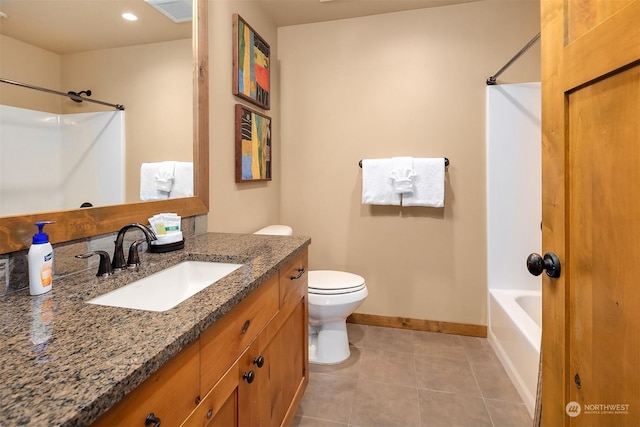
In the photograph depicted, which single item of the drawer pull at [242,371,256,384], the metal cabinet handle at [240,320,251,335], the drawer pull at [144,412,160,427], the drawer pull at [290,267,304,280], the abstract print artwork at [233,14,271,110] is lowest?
the drawer pull at [242,371,256,384]

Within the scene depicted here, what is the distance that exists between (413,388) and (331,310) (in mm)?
602

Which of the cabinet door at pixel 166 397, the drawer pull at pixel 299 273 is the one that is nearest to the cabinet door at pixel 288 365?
the drawer pull at pixel 299 273

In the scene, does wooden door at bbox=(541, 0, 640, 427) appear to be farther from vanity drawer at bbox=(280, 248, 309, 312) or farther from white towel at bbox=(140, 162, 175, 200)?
white towel at bbox=(140, 162, 175, 200)

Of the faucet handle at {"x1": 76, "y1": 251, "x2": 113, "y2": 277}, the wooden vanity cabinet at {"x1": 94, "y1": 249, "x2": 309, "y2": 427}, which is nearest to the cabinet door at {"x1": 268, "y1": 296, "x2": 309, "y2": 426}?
the wooden vanity cabinet at {"x1": 94, "y1": 249, "x2": 309, "y2": 427}

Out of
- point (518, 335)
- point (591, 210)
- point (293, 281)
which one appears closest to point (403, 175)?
point (518, 335)

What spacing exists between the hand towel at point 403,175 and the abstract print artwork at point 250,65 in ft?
3.37

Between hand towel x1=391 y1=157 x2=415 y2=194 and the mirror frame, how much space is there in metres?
1.28

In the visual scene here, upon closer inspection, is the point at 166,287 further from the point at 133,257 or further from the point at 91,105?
the point at 91,105

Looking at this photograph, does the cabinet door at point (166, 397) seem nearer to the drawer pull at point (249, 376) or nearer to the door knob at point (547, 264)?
the drawer pull at point (249, 376)

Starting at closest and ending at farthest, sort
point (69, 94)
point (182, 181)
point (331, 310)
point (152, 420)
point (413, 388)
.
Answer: point (152, 420), point (69, 94), point (182, 181), point (413, 388), point (331, 310)

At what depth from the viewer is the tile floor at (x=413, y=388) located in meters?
1.52

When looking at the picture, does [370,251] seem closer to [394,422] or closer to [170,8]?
[394,422]

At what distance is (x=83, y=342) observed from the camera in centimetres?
56

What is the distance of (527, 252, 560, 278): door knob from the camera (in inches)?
33.7
